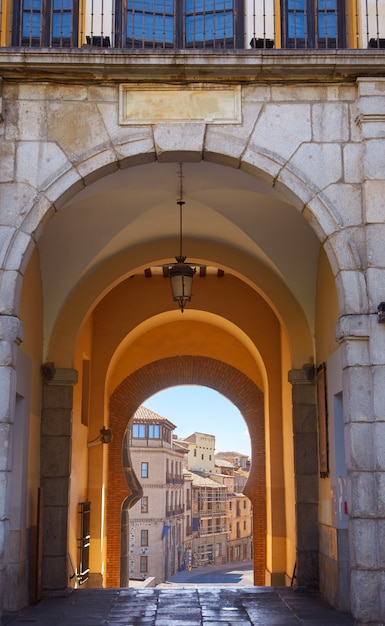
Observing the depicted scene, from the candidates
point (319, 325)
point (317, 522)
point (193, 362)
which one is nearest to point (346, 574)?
point (317, 522)

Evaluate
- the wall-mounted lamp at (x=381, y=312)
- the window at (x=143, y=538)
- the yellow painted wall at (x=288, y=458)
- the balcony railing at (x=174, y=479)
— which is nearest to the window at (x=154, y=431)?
the balcony railing at (x=174, y=479)

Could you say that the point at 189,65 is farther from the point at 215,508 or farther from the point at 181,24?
the point at 215,508

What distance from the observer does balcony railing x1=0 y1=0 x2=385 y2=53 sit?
927 cm

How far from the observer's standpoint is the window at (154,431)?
57.5 metres

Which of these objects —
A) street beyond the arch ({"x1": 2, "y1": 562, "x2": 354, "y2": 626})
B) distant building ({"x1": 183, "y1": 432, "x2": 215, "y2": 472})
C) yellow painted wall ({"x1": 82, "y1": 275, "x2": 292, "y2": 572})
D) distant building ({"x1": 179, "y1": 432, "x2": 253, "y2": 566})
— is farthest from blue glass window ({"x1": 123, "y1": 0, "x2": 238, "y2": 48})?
distant building ({"x1": 183, "y1": 432, "x2": 215, "y2": 472})

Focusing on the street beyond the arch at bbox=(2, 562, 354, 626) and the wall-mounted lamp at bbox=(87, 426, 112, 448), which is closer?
the street beyond the arch at bbox=(2, 562, 354, 626)

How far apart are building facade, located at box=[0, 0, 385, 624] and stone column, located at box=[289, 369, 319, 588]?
0.8 inches

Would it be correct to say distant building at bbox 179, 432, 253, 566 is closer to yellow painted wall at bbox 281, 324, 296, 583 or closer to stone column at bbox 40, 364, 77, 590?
yellow painted wall at bbox 281, 324, 296, 583

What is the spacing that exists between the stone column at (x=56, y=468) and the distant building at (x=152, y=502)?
43.6 m

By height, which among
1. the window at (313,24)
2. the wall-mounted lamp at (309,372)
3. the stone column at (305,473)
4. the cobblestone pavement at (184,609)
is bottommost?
the cobblestone pavement at (184,609)

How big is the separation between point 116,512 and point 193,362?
3.21m

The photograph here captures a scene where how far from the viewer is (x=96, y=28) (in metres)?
9.26

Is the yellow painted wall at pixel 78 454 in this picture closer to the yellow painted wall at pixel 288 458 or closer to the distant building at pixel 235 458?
the yellow painted wall at pixel 288 458

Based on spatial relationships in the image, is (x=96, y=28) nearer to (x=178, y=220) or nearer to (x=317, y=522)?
(x=178, y=220)
